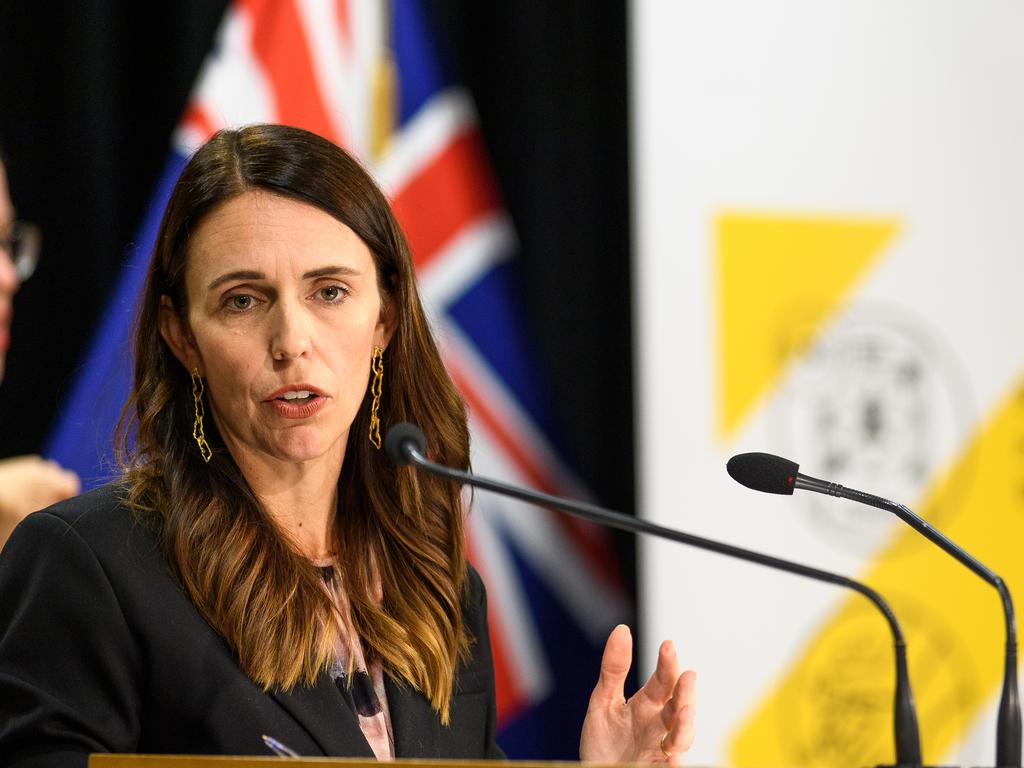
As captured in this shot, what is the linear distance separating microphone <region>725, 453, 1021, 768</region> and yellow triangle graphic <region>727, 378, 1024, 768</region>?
2.19 metres

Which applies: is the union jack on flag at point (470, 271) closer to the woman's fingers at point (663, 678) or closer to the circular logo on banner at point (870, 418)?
the circular logo on banner at point (870, 418)

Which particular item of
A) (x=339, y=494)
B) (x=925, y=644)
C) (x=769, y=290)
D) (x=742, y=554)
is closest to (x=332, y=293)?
(x=339, y=494)

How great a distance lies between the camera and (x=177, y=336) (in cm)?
220

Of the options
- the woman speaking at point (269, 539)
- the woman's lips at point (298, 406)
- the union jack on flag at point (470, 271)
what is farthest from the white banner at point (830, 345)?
the woman's lips at point (298, 406)

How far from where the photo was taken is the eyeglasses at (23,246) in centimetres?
347

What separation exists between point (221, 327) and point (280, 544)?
0.34 m

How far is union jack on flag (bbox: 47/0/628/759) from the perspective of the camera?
3711 millimetres

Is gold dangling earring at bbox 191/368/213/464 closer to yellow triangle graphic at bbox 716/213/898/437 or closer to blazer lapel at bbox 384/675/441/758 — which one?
blazer lapel at bbox 384/675/441/758

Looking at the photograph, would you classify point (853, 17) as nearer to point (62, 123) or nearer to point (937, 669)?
point (937, 669)

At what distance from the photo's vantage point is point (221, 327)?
6.89ft

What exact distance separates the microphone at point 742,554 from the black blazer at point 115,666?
44 centimetres

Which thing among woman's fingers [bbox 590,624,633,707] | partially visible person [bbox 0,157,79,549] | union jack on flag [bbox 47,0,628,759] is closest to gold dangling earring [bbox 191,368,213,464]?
woman's fingers [bbox 590,624,633,707]

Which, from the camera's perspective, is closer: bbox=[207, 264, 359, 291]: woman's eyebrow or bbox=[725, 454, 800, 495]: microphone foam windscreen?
bbox=[725, 454, 800, 495]: microphone foam windscreen

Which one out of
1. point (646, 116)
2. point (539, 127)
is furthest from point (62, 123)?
point (646, 116)
